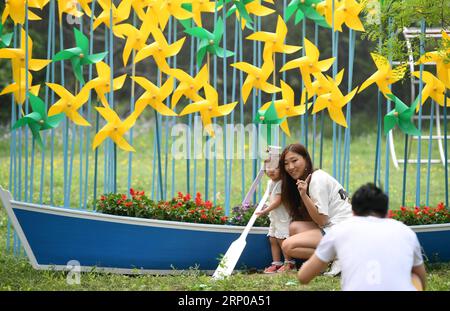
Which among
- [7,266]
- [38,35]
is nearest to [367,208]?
[7,266]

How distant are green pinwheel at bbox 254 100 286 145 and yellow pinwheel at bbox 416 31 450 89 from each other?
3.15ft

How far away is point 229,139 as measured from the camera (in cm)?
609

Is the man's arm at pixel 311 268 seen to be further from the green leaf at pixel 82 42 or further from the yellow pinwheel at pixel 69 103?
the green leaf at pixel 82 42

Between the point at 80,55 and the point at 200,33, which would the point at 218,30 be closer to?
the point at 200,33

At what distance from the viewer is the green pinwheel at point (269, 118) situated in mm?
5762

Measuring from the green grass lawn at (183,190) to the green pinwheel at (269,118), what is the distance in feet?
2.85

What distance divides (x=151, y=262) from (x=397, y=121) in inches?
71.7

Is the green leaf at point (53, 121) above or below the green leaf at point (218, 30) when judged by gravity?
below

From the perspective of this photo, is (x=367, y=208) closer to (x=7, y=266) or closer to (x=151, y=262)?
(x=151, y=262)

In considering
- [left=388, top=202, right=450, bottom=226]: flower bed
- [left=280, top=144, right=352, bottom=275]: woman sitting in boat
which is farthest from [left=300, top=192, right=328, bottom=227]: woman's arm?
[left=388, top=202, right=450, bottom=226]: flower bed

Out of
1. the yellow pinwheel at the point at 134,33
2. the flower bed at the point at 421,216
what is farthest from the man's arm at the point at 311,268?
the yellow pinwheel at the point at 134,33

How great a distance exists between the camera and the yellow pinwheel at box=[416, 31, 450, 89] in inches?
221
